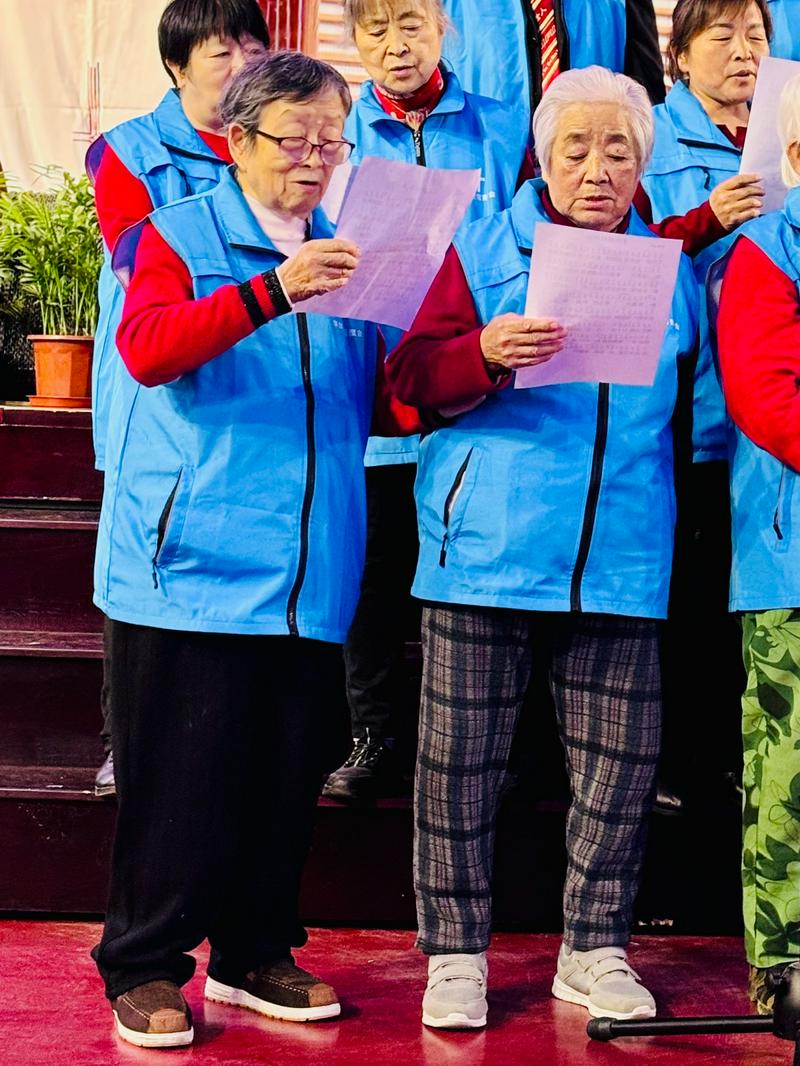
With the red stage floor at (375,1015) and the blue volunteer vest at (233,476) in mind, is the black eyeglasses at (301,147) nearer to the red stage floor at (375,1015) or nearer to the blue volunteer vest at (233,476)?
the blue volunteer vest at (233,476)

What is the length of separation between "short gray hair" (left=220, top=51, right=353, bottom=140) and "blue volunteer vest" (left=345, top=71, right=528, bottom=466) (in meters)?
0.60

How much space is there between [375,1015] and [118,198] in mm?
1499

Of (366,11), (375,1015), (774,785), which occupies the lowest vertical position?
(375,1015)

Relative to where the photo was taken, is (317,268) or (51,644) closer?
(317,268)

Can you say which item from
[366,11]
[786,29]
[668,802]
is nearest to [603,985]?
[668,802]

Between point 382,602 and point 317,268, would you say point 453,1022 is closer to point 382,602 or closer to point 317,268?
point 382,602

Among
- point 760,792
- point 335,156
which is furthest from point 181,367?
point 760,792

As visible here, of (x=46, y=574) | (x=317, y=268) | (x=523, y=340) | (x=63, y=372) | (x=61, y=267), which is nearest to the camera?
(x=317, y=268)

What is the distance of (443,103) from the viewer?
2975 mm

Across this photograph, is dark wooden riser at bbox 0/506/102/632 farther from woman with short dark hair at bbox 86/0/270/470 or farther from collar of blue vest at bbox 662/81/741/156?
collar of blue vest at bbox 662/81/741/156

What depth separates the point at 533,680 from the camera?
3258 mm

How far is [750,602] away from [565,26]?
1344mm

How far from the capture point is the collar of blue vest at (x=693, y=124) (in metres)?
2.91

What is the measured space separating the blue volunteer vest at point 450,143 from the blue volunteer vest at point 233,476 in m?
0.59
